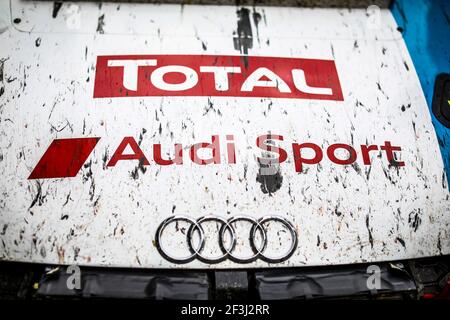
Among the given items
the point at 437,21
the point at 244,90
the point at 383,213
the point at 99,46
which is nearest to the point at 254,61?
the point at 244,90

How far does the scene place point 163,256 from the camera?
1437 mm

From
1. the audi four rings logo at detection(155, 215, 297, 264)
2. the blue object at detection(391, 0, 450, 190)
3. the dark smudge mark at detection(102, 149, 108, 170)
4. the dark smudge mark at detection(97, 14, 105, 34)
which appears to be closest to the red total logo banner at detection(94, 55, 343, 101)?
the dark smudge mark at detection(97, 14, 105, 34)

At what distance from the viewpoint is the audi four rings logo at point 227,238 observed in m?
1.44

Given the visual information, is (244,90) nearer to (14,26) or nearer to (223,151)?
(223,151)

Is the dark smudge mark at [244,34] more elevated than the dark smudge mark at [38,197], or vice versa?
the dark smudge mark at [244,34]

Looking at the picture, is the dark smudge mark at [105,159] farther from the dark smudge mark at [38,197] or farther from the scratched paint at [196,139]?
the dark smudge mark at [38,197]

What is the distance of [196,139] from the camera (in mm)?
1602

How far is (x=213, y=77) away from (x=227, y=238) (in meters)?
0.69

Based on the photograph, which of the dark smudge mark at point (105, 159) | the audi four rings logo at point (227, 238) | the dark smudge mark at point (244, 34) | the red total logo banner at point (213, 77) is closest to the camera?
the audi four rings logo at point (227, 238)

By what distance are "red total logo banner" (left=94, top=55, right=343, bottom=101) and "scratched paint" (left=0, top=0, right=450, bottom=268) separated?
0.04 metres

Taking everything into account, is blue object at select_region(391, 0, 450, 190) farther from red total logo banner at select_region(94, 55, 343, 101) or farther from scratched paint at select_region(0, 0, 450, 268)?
red total logo banner at select_region(94, 55, 343, 101)

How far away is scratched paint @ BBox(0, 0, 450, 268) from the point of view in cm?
148

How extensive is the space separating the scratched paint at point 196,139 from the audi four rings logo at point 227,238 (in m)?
0.03

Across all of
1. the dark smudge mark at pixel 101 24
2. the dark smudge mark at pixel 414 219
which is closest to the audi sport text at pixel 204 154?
the dark smudge mark at pixel 414 219
